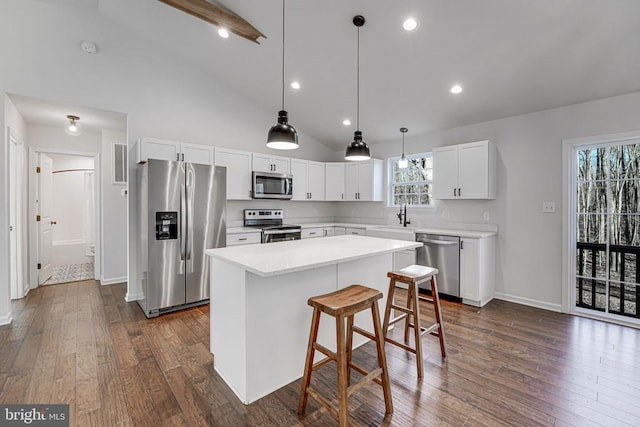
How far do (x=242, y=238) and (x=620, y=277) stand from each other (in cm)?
459

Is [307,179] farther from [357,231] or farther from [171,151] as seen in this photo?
[171,151]

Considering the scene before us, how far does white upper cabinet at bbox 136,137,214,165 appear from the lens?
A: 367 centimetres

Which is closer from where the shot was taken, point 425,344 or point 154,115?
point 425,344

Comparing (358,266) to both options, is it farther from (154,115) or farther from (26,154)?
(26,154)

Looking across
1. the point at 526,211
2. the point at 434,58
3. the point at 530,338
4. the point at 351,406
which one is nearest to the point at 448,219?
the point at 526,211

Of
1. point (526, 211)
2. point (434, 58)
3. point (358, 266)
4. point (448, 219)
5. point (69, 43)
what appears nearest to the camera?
point (358, 266)

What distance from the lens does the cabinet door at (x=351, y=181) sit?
18.3ft

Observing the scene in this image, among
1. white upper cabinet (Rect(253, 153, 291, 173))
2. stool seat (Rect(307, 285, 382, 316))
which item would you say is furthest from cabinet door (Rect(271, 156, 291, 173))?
stool seat (Rect(307, 285, 382, 316))

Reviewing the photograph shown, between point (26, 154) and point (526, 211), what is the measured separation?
6959mm

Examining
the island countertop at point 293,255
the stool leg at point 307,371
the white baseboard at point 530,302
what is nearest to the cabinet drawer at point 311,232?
the island countertop at point 293,255

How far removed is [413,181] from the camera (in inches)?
202

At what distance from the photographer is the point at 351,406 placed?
74.7 inches

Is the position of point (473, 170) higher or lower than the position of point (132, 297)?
higher

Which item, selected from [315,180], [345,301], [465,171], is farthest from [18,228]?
[465,171]
